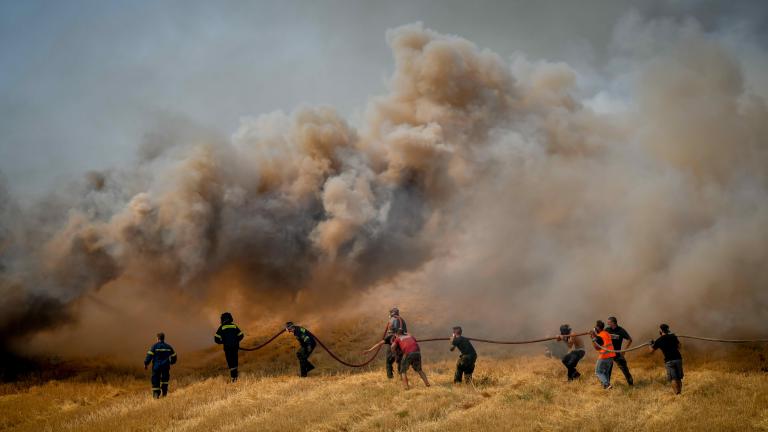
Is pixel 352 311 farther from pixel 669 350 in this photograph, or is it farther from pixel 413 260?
pixel 669 350

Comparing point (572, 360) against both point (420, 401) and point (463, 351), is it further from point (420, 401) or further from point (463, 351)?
point (420, 401)

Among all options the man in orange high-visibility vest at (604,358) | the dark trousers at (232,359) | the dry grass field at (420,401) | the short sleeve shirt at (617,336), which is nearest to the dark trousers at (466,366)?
the dry grass field at (420,401)

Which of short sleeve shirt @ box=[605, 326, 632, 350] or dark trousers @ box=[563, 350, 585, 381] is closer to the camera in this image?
short sleeve shirt @ box=[605, 326, 632, 350]

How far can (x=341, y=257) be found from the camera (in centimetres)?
2809

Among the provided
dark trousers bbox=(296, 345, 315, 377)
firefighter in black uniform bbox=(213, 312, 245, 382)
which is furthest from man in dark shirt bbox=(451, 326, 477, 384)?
firefighter in black uniform bbox=(213, 312, 245, 382)

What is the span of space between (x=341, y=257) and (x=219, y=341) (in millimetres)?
13833

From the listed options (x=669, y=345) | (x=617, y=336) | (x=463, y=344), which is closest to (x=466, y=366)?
(x=463, y=344)

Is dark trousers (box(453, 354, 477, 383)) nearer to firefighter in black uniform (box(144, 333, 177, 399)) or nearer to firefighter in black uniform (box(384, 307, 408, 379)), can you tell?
firefighter in black uniform (box(384, 307, 408, 379))

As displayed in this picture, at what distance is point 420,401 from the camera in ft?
35.8

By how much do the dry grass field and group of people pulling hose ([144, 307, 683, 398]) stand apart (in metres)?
0.39

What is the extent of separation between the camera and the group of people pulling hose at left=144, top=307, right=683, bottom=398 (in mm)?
11250

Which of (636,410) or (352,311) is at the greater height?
(352,311)

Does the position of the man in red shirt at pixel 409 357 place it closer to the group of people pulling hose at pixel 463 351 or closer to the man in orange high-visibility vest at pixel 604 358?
the group of people pulling hose at pixel 463 351

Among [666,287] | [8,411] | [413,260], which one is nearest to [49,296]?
[8,411]
